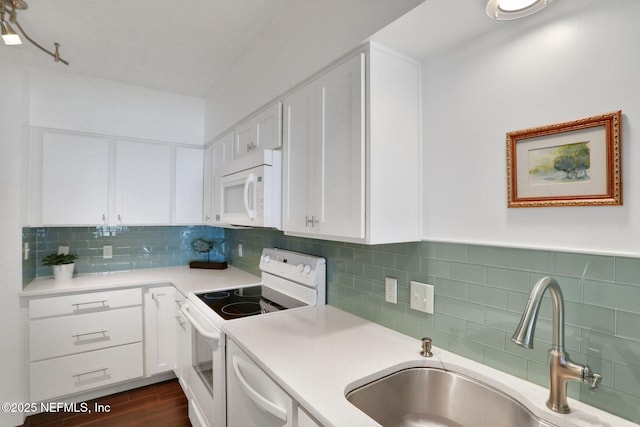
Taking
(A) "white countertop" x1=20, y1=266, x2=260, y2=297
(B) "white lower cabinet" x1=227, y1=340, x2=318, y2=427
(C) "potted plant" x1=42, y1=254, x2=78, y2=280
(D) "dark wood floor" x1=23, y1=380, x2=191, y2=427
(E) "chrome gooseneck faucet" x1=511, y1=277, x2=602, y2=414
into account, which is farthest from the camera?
(C) "potted plant" x1=42, y1=254, x2=78, y2=280

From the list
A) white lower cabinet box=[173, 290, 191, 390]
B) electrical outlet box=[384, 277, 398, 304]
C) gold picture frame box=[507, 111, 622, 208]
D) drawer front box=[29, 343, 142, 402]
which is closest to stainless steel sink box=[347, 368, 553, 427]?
electrical outlet box=[384, 277, 398, 304]

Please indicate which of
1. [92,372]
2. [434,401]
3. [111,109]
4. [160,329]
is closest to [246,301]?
[160,329]

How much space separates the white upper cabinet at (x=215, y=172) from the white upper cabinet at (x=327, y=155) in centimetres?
97

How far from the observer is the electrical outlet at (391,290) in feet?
4.74

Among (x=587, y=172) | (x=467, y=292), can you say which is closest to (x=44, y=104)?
(x=467, y=292)

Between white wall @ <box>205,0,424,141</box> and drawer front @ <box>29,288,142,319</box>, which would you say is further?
drawer front @ <box>29,288,142,319</box>

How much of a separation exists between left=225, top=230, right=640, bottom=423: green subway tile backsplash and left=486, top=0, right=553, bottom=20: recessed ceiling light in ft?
2.33

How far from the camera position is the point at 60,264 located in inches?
102

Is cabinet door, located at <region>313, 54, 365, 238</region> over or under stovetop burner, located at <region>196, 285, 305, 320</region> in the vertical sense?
over

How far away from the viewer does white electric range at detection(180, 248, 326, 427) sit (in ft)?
5.21

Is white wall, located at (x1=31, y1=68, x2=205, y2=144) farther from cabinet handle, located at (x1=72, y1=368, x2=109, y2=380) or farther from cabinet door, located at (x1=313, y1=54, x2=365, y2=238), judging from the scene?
cabinet door, located at (x1=313, y1=54, x2=365, y2=238)

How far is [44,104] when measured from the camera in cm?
249

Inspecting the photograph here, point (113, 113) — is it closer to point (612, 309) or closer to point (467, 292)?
point (467, 292)

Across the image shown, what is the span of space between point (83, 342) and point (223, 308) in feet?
4.52
